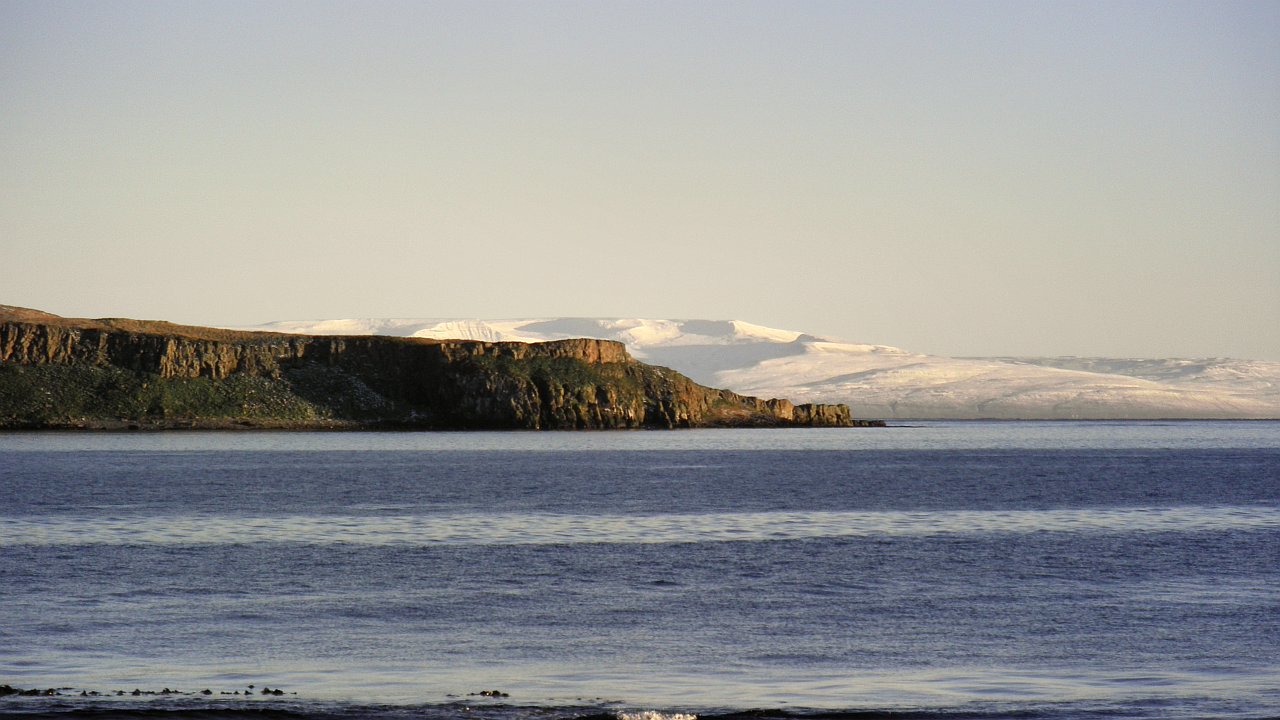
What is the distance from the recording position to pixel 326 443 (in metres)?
180

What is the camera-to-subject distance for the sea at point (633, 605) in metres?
29.2

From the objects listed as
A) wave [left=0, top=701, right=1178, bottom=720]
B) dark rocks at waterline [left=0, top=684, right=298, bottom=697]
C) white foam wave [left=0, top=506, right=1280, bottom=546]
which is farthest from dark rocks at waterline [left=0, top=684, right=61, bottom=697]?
white foam wave [left=0, top=506, right=1280, bottom=546]

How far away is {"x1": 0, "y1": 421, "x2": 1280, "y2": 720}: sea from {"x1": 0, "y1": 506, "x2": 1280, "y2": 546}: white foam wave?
349 millimetres

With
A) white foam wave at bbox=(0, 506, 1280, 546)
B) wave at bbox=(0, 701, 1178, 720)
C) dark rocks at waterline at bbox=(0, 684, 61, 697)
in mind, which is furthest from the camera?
white foam wave at bbox=(0, 506, 1280, 546)

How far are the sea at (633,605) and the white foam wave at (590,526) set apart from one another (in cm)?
35

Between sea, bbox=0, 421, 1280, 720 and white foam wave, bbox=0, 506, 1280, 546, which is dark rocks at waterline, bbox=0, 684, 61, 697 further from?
white foam wave, bbox=0, 506, 1280, 546

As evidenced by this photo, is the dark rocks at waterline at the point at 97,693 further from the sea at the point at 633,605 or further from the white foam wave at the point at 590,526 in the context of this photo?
the white foam wave at the point at 590,526

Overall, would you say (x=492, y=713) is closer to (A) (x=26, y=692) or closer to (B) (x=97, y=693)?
(B) (x=97, y=693)

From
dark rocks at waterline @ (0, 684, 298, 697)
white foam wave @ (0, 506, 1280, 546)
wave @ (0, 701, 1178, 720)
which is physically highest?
white foam wave @ (0, 506, 1280, 546)

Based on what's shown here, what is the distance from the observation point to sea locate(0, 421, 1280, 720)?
1149 inches

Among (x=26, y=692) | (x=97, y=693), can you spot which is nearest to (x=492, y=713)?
(x=97, y=693)

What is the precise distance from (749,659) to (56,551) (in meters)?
28.4

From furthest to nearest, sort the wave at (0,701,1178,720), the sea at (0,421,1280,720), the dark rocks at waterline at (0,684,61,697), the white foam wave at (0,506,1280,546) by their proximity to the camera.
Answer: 1. the white foam wave at (0,506,1280,546)
2. the sea at (0,421,1280,720)
3. the dark rocks at waterline at (0,684,61,697)
4. the wave at (0,701,1178,720)

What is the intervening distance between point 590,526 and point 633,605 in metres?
23.5
